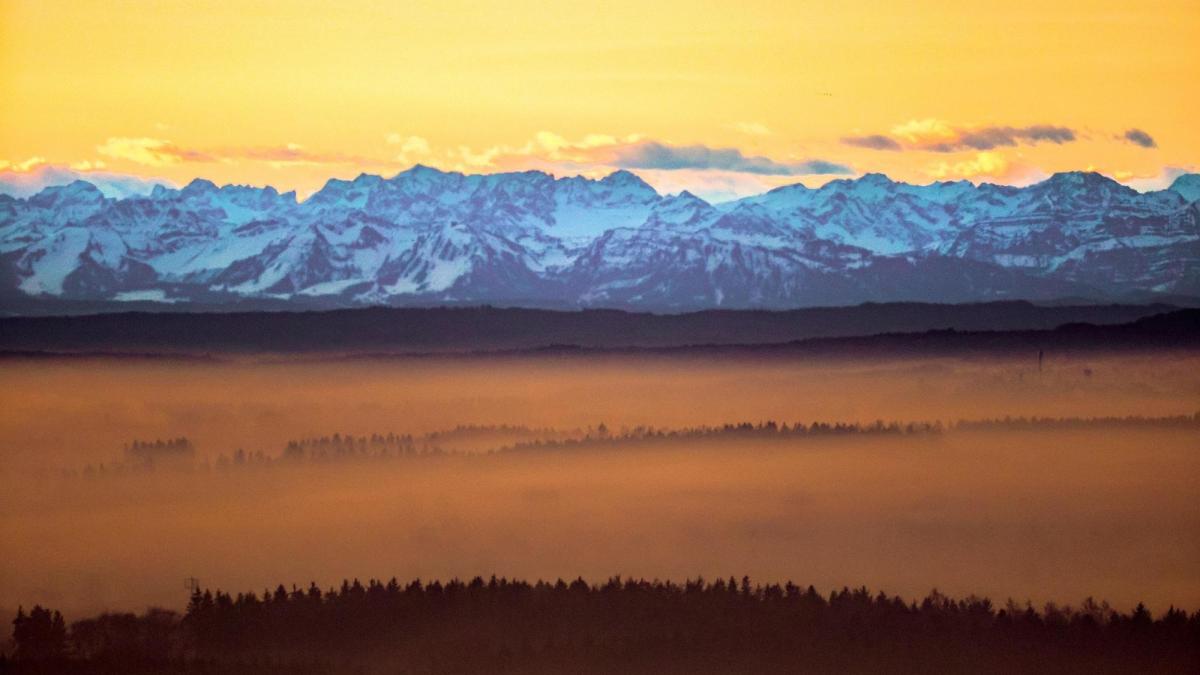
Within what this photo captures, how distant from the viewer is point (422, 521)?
3743 inches

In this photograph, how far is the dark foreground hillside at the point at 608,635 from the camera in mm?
59312

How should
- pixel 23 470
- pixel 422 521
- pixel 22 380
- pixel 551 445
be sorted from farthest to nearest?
pixel 22 380, pixel 551 445, pixel 23 470, pixel 422 521

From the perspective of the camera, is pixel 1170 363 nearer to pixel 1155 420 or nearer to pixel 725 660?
pixel 1155 420

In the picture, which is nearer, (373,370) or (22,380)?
(22,380)

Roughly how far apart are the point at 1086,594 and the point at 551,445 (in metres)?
63.9

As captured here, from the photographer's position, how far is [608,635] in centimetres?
6266

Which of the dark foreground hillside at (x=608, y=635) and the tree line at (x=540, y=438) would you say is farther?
the tree line at (x=540, y=438)

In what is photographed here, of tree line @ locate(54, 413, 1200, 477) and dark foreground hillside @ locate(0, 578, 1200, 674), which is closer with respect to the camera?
dark foreground hillside @ locate(0, 578, 1200, 674)

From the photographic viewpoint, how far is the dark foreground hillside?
59312mm

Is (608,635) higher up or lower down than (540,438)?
higher up

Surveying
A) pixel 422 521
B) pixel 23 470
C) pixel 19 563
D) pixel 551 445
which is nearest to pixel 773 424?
pixel 551 445

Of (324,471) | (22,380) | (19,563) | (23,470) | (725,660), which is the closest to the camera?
(725,660)

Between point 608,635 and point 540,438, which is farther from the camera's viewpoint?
point 540,438

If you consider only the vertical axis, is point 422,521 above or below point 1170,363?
below
